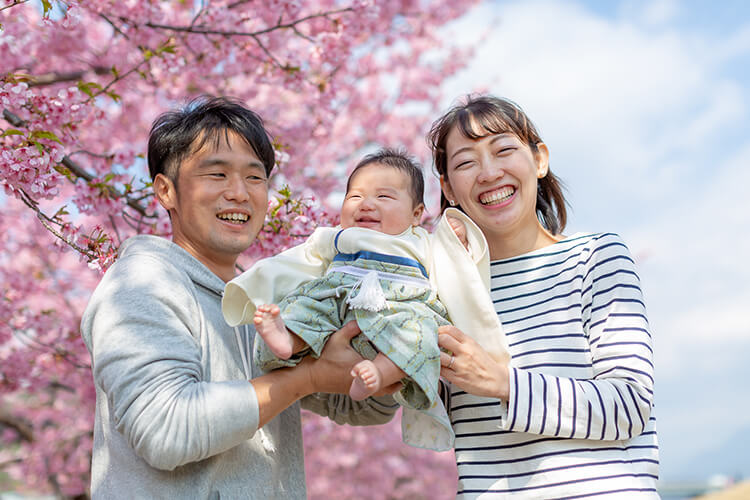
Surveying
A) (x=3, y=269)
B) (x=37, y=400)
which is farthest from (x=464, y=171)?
(x=37, y=400)

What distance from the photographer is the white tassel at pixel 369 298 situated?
1963 millimetres

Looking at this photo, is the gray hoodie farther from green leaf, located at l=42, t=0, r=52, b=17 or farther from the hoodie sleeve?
green leaf, located at l=42, t=0, r=52, b=17

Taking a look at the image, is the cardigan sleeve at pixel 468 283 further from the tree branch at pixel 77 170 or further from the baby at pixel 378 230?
the tree branch at pixel 77 170

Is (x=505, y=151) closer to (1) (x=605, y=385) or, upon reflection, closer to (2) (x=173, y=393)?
(1) (x=605, y=385)

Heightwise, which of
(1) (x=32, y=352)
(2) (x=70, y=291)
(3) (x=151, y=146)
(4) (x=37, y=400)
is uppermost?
(2) (x=70, y=291)

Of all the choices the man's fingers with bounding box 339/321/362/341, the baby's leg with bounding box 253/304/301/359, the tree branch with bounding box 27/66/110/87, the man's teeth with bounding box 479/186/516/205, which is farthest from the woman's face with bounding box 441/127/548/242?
the tree branch with bounding box 27/66/110/87

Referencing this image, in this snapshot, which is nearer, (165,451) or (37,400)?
(165,451)

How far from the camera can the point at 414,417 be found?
214 cm

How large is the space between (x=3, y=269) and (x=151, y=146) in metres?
4.17

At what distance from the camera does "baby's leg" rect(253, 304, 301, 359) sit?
1.84 metres

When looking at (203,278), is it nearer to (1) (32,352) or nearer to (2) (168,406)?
(2) (168,406)

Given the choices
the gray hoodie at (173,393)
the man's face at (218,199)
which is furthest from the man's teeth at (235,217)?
the gray hoodie at (173,393)

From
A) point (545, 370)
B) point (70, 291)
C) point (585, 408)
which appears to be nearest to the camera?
point (585, 408)

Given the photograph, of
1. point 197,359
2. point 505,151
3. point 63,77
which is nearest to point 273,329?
point 197,359
